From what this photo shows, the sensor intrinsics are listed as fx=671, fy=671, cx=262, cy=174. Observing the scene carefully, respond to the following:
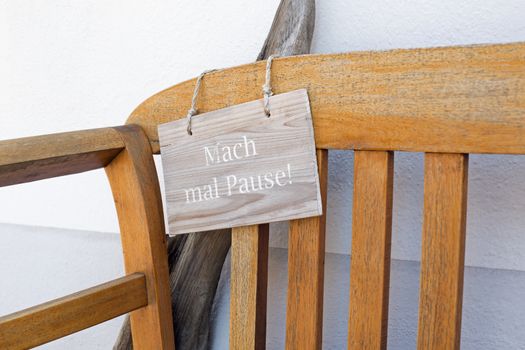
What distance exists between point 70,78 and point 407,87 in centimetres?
67

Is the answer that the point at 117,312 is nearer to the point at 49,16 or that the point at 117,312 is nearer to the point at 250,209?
the point at 250,209

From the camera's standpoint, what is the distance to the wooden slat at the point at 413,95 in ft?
2.04

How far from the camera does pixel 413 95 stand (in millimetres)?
664

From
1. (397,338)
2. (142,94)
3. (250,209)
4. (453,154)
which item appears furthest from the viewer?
(142,94)

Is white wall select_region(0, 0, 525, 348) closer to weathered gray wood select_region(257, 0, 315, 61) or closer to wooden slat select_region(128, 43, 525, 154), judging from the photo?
weathered gray wood select_region(257, 0, 315, 61)

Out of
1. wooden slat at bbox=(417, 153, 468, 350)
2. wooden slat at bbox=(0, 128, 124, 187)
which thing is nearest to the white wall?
wooden slat at bbox=(417, 153, 468, 350)

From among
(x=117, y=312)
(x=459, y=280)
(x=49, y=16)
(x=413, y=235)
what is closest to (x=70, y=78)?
(x=49, y=16)

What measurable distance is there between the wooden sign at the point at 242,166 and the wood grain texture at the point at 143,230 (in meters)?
0.02

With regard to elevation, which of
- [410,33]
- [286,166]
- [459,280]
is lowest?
[459,280]

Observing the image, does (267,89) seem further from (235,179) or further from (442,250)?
(442,250)

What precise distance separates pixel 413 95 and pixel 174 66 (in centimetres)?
47

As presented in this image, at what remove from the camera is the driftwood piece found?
34.3 inches

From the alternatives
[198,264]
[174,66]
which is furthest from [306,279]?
[174,66]

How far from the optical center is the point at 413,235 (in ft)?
2.78
